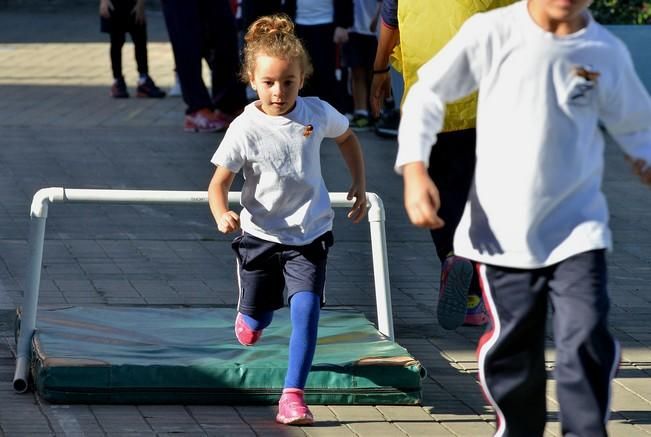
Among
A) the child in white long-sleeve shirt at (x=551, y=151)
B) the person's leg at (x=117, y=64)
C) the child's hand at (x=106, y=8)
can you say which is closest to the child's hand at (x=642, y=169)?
the child in white long-sleeve shirt at (x=551, y=151)

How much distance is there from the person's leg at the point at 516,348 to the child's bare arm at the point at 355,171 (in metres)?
1.22

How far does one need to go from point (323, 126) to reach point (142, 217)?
13.4 feet

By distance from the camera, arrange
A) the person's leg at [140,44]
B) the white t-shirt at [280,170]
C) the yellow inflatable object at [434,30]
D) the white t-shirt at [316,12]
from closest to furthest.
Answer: the white t-shirt at [280,170] → the yellow inflatable object at [434,30] → the white t-shirt at [316,12] → the person's leg at [140,44]

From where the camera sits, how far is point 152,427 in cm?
510

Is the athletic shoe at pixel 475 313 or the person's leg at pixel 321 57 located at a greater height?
the athletic shoe at pixel 475 313

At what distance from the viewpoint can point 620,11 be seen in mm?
13516

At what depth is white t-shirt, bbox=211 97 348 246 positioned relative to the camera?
5.23 metres

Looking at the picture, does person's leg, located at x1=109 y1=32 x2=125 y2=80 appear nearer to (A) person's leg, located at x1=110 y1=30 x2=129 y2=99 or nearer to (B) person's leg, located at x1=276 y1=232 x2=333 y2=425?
(A) person's leg, located at x1=110 y1=30 x2=129 y2=99

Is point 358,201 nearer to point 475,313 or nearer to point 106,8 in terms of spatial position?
point 475,313

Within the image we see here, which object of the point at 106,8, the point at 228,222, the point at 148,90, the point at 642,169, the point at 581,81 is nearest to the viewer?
the point at 581,81

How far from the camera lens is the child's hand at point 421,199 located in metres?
3.86

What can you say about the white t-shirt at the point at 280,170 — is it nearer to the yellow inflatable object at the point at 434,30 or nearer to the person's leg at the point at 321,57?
the yellow inflatable object at the point at 434,30

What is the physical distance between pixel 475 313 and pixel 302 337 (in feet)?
5.71

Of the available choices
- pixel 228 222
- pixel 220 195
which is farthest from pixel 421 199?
pixel 220 195
